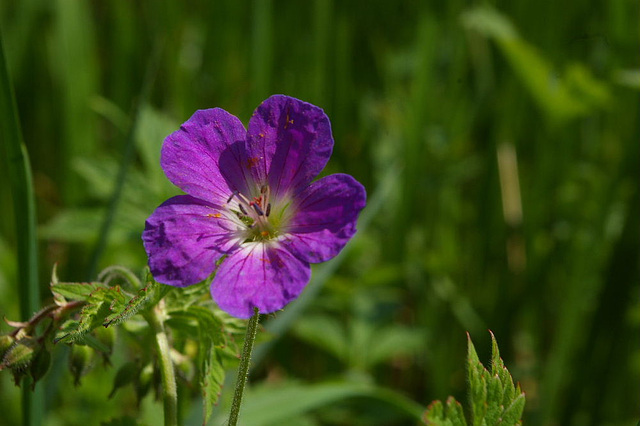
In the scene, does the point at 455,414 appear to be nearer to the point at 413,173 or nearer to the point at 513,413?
the point at 513,413

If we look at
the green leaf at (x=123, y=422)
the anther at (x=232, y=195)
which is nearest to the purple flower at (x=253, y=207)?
the anther at (x=232, y=195)

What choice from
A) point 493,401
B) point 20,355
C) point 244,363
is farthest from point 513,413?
point 20,355

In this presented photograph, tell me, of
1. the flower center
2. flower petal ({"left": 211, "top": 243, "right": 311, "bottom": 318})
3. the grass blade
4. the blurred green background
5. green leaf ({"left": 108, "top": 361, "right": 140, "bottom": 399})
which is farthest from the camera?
the blurred green background

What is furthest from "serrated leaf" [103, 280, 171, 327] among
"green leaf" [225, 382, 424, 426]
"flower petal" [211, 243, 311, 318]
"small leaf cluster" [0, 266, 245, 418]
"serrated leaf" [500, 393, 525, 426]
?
"green leaf" [225, 382, 424, 426]

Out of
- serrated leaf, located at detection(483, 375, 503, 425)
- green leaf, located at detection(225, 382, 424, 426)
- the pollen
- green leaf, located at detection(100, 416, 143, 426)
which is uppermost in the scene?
the pollen

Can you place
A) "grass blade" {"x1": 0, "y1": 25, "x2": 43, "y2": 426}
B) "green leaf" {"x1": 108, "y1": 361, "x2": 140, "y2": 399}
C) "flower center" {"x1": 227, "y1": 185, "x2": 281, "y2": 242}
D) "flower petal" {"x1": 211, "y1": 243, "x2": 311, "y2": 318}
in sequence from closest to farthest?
1. "flower petal" {"x1": 211, "y1": 243, "x2": 311, "y2": 318}
2. "flower center" {"x1": 227, "y1": 185, "x2": 281, "y2": 242}
3. "green leaf" {"x1": 108, "y1": 361, "x2": 140, "y2": 399}
4. "grass blade" {"x1": 0, "y1": 25, "x2": 43, "y2": 426}

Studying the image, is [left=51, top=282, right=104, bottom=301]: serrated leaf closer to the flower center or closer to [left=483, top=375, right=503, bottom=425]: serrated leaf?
the flower center
